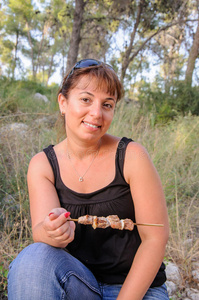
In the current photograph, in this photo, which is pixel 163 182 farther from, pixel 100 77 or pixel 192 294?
pixel 100 77

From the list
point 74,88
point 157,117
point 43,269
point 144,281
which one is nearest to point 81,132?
point 74,88

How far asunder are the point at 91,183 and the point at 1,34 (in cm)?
2375

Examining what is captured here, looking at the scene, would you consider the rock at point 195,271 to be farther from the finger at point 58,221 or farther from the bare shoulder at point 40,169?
the finger at point 58,221

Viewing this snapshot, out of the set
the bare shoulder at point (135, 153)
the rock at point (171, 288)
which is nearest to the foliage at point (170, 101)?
the rock at point (171, 288)

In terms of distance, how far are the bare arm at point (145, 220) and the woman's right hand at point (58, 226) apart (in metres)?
0.40

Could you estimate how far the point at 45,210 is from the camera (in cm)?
144

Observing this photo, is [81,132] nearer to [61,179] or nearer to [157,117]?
[61,179]

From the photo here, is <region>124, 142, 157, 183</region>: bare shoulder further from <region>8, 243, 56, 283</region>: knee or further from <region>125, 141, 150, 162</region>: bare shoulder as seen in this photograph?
<region>8, 243, 56, 283</region>: knee

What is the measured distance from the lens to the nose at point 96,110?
1.48m

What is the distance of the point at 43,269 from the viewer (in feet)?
3.79

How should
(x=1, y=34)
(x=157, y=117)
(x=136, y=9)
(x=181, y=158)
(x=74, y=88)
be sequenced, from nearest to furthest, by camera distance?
(x=74, y=88), (x=181, y=158), (x=157, y=117), (x=136, y=9), (x=1, y=34)

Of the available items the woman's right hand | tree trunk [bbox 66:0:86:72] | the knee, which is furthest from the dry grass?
tree trunk [bbox 66:0:86:72]

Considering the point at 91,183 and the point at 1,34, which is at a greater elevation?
the point at 1,34

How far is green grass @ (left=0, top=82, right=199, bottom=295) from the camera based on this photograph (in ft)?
7.54
